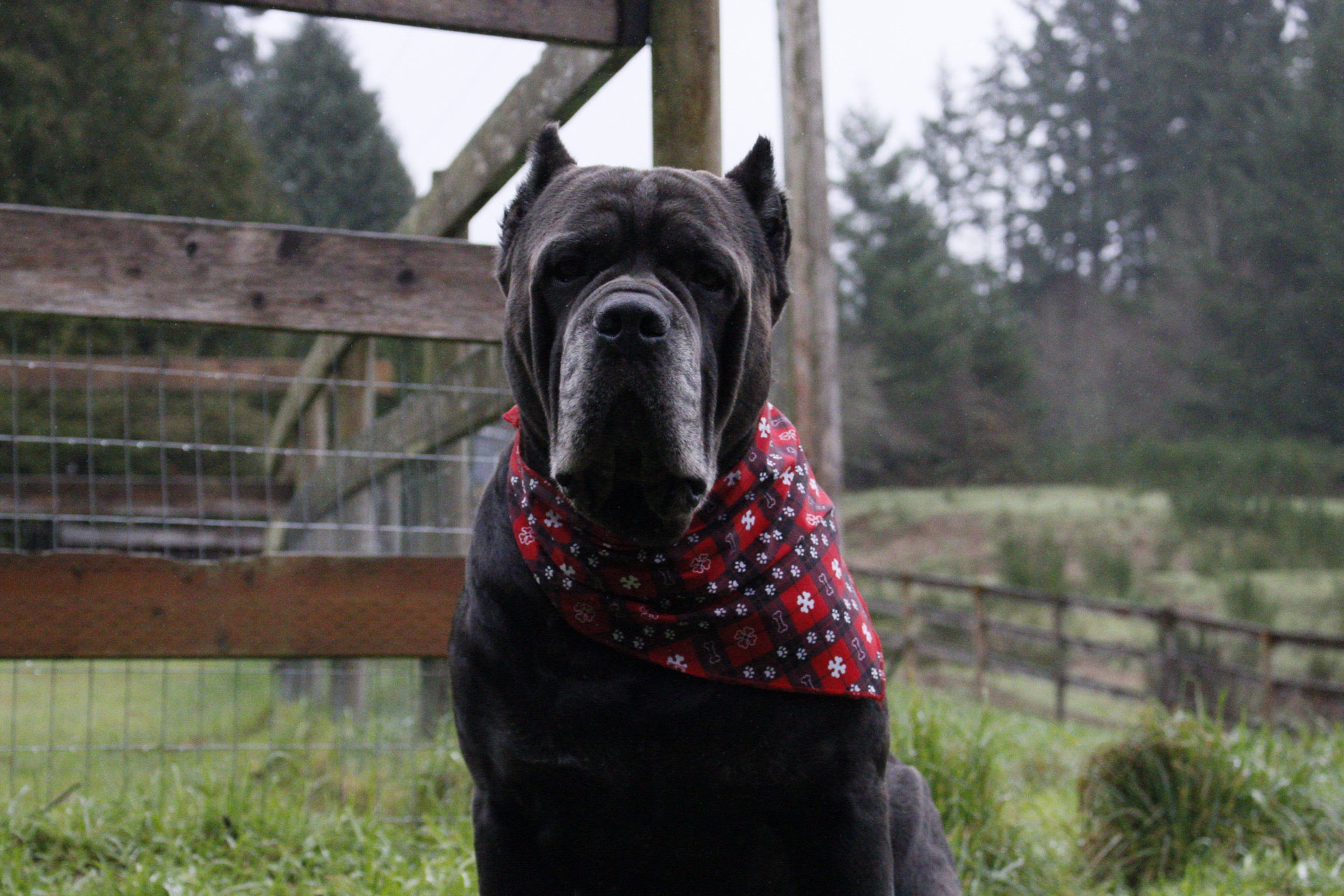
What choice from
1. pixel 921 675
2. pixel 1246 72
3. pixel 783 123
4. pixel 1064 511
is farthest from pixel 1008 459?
pixel 783 123

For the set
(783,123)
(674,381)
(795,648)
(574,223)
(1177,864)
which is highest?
(783,123)

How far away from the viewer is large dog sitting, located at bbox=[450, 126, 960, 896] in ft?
6.11

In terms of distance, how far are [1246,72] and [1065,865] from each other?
20060 millimetres

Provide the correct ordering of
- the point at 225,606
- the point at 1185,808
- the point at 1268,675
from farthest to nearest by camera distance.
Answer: the point at 1268,675 → the point at 1185,808 → the point at 225,606

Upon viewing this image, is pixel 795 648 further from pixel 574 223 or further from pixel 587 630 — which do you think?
pixel 574 223

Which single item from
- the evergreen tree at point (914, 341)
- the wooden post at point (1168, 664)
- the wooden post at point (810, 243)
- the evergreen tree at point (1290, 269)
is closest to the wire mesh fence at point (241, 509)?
the wooden post at point (810, 243)

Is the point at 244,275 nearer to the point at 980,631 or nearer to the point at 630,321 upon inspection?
the point at 630,321

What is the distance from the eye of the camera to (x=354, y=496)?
20.5 feet

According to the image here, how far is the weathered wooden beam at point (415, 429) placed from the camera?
3740mm

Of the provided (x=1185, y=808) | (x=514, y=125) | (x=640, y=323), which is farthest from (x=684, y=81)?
(x=1185, y=808)

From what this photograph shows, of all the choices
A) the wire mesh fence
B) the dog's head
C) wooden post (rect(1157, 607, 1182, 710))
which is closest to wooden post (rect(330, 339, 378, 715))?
the wire mesh fence

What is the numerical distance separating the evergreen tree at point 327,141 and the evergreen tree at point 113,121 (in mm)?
651

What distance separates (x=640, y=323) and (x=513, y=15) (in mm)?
1504

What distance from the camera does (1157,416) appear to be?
22750 mm
